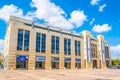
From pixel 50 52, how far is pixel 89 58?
71.1 feet

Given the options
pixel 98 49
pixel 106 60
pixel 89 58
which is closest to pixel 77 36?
pixel 89 58

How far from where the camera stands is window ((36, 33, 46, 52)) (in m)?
48.9

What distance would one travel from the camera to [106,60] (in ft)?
253

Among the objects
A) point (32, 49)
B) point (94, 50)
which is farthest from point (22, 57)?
point (94, 50)

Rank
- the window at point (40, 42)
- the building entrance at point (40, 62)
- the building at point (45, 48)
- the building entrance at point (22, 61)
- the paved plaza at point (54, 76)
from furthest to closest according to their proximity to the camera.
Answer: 1. the window at point (40, 42)
2. the building entrance at point (40, 62)
3. the building at point (45, 48)
4. the building entrance at point (22, 61)
5. the paved plaza at point (54, 76)

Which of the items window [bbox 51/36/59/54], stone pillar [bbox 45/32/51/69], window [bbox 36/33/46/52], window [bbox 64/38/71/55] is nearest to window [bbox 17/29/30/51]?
window [bbox 36/33/46/52]

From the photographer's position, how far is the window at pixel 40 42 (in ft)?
160

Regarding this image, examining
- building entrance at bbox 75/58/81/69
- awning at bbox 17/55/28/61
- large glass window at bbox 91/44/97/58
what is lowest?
building entrance at bbox 75/58/81/69

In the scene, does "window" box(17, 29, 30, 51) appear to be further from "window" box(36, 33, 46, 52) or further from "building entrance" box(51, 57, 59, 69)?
"building entrance" box(51, 57, 59, 69)

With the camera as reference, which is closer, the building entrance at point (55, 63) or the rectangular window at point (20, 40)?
the rectangular window at point (20, 40)

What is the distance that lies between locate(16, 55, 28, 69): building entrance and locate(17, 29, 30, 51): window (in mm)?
2763

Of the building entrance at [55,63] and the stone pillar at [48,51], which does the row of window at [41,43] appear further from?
the building entrance at [55,63]

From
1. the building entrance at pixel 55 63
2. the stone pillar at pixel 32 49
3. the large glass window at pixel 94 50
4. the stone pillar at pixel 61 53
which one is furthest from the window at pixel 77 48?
the stone pillar at pixel 32 49

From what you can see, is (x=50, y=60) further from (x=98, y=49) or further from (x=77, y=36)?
(x=98, y=49)
